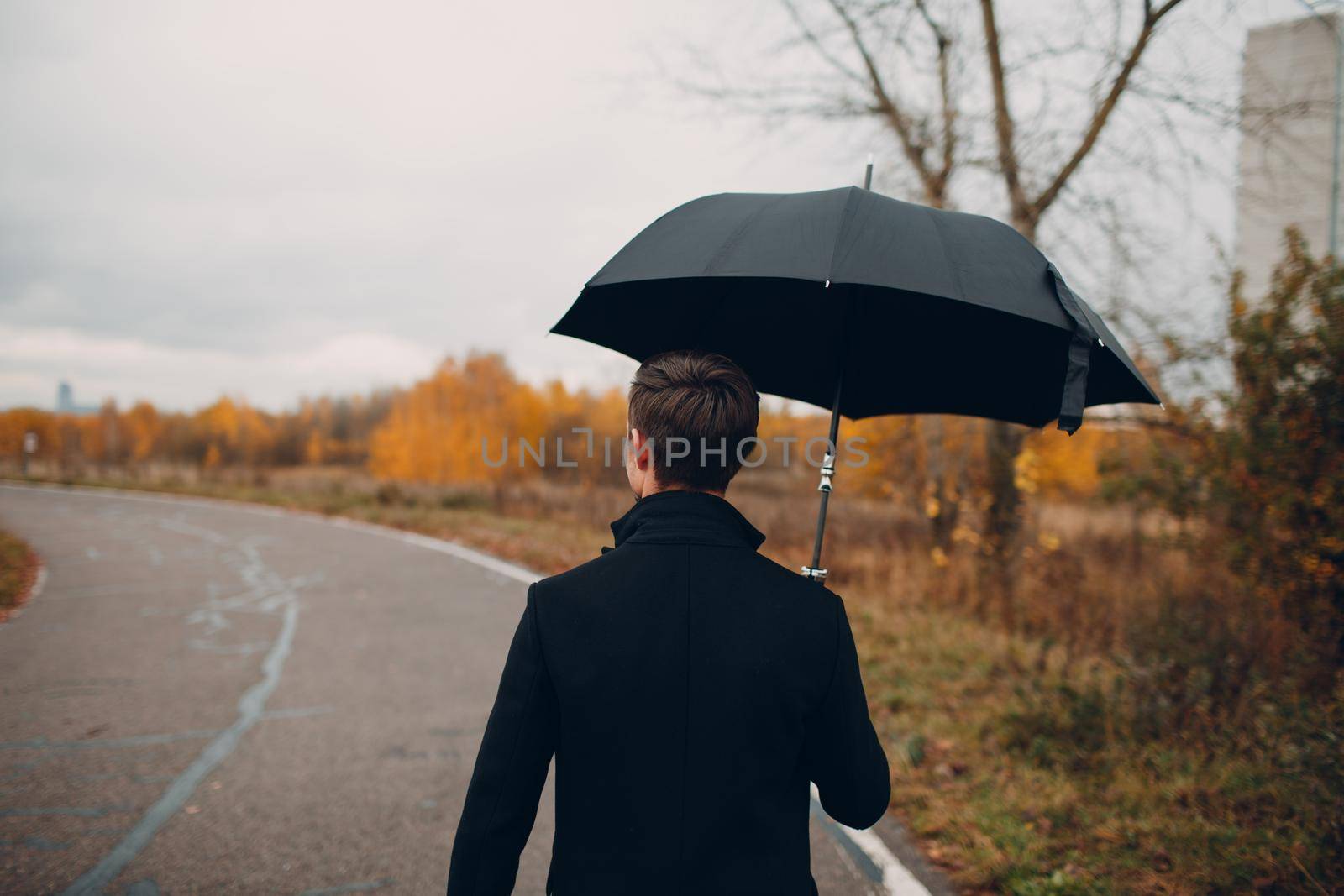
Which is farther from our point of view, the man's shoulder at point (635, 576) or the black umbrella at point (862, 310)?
the black umbrella at point (862, 310)

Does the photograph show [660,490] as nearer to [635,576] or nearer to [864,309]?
[635,576]

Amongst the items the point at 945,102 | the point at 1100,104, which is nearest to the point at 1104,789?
the point at 1100,104

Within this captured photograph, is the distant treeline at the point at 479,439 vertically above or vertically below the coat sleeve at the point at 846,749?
above

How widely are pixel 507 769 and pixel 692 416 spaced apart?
2.67ft

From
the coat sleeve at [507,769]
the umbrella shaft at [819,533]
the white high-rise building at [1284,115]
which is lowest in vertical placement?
the coat sleeve at [507,769]

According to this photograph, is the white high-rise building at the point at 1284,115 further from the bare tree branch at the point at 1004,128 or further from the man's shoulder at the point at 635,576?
the man's shoulder at the point at 635,576

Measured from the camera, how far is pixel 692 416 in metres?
1.51

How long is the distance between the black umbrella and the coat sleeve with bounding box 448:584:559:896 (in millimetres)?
962

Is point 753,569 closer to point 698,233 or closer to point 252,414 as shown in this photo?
point 698,233

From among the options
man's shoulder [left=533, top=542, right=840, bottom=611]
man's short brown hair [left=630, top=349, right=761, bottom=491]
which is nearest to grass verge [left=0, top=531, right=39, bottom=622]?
man's shoulder [left=533, top=542, right=840, bottom=611]

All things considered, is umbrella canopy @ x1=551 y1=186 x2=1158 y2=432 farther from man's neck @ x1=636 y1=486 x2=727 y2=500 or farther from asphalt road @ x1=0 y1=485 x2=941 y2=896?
asphalt road @ x1=0 y1=485 x2=941 y2=896

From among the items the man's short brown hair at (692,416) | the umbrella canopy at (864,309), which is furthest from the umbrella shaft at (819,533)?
the man's short brown hair at (692,416)

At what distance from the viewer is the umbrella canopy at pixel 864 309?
203cm

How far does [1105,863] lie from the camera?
10.6 ft
